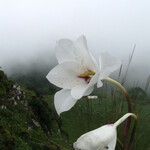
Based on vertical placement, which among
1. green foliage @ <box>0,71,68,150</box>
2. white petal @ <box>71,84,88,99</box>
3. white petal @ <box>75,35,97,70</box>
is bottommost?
green foliage @ <box>0,71,68,150</box>

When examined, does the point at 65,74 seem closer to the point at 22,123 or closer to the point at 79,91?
the point at 79,91

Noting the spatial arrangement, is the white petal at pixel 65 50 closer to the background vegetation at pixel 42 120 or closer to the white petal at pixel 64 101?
the white petal at pixel 64 101

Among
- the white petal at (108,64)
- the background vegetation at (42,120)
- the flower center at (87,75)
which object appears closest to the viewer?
the white petal at (108,64)

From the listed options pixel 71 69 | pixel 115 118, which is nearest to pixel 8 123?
pixel 115 118

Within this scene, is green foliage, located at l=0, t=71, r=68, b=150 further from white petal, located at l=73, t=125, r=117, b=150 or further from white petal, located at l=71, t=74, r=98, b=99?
white petal, located at l=73, t=125, r=117, b=150

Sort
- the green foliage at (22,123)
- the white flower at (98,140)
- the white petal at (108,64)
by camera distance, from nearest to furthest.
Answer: the white flower at (98,140)
the white petal at (108,64)
the green foliage at (22,123)

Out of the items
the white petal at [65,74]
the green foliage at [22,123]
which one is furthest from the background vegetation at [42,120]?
the white petal at [65,74]

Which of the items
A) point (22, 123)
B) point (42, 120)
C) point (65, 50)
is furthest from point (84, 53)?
point (42, 120)

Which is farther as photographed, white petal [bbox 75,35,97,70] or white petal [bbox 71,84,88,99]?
white petal [bbox 75,35,97,70]

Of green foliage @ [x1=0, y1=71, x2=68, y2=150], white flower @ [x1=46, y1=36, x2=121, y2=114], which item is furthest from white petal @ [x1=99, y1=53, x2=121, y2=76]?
green foliage @ [x1=0, y1=71, x2=68, y2=150]
